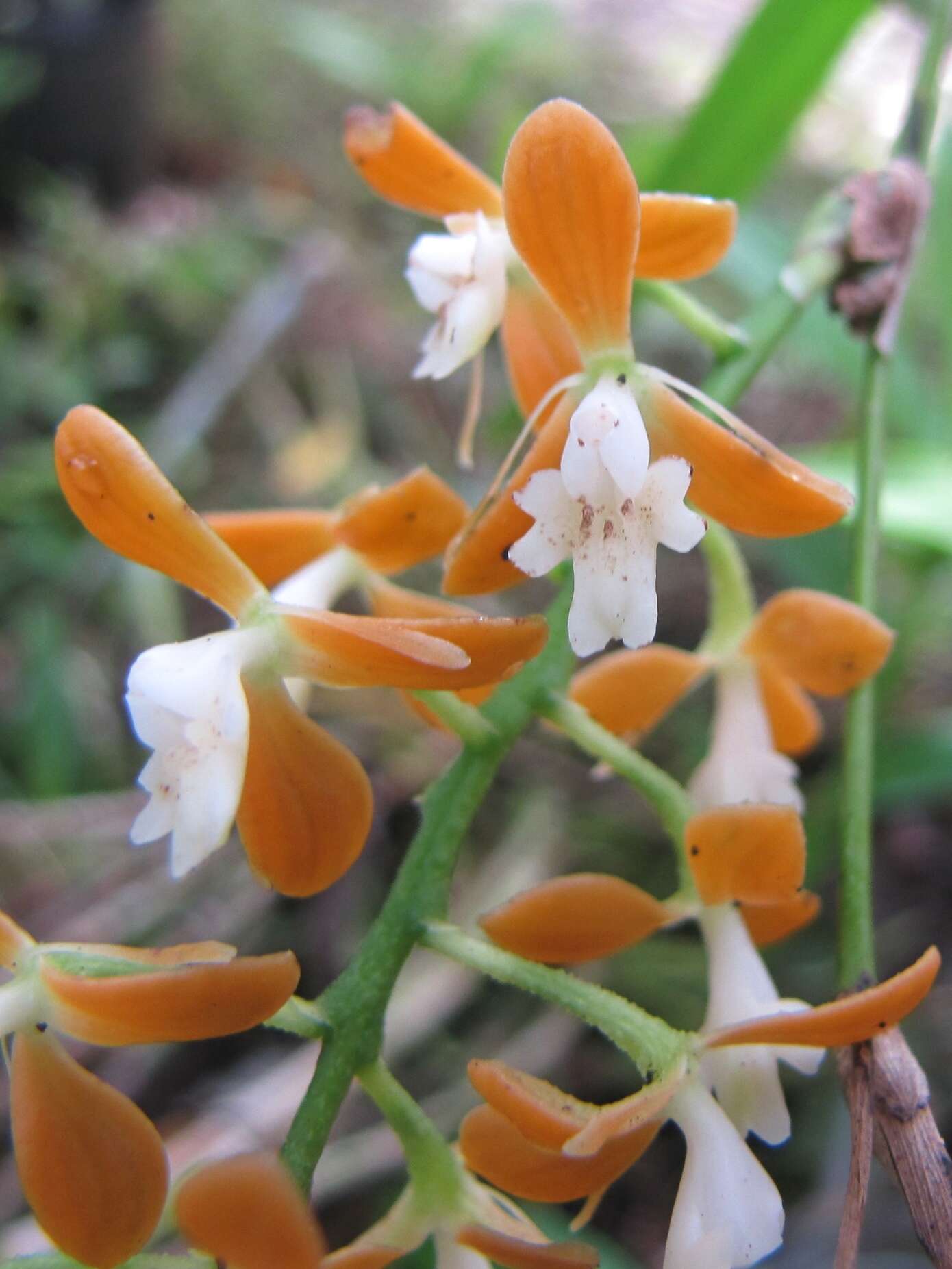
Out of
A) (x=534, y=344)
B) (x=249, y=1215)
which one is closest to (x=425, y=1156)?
(x=249, y=1215)

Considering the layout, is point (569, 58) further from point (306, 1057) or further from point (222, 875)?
point (306, 1057)

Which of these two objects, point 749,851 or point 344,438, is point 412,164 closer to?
point 749,851

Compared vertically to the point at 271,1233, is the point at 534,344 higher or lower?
higher

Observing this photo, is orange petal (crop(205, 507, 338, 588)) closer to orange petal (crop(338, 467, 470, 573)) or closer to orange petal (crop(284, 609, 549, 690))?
orange petal (crop(338, 467, 470, 573))

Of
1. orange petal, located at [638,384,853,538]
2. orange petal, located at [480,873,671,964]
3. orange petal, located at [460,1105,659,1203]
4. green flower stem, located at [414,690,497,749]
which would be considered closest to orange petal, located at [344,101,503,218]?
orange petal, located at [638,384,853,538]

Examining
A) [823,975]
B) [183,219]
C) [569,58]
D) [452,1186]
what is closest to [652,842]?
[823,975]
